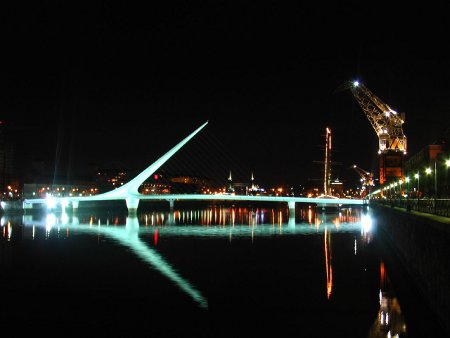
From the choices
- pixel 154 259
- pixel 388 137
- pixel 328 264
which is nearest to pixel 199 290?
pixel 154 259

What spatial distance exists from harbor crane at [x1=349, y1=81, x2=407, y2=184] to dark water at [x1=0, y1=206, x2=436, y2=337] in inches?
877

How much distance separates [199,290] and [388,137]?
1443 inches

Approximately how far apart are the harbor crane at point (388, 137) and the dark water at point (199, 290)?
2227 centimetres

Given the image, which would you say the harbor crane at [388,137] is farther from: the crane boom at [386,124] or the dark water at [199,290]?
the dark water at [199,290]

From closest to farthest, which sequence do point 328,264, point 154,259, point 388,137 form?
point 328,264 < point 154,259 < point 388,137

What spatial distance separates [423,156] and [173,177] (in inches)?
3073

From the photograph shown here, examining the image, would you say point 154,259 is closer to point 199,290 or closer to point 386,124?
point 199,290

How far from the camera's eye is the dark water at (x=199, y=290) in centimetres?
1057

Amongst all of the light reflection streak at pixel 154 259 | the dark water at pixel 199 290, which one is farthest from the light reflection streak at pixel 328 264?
the light reflection streak at pixel 154 259

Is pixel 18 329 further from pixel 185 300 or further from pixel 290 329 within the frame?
pixel 290 329

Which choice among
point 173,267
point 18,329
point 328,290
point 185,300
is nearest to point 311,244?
point 173,267

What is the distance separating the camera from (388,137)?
46.8 meters

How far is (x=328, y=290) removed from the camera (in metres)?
14.0

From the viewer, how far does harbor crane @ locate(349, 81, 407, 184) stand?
151ft
